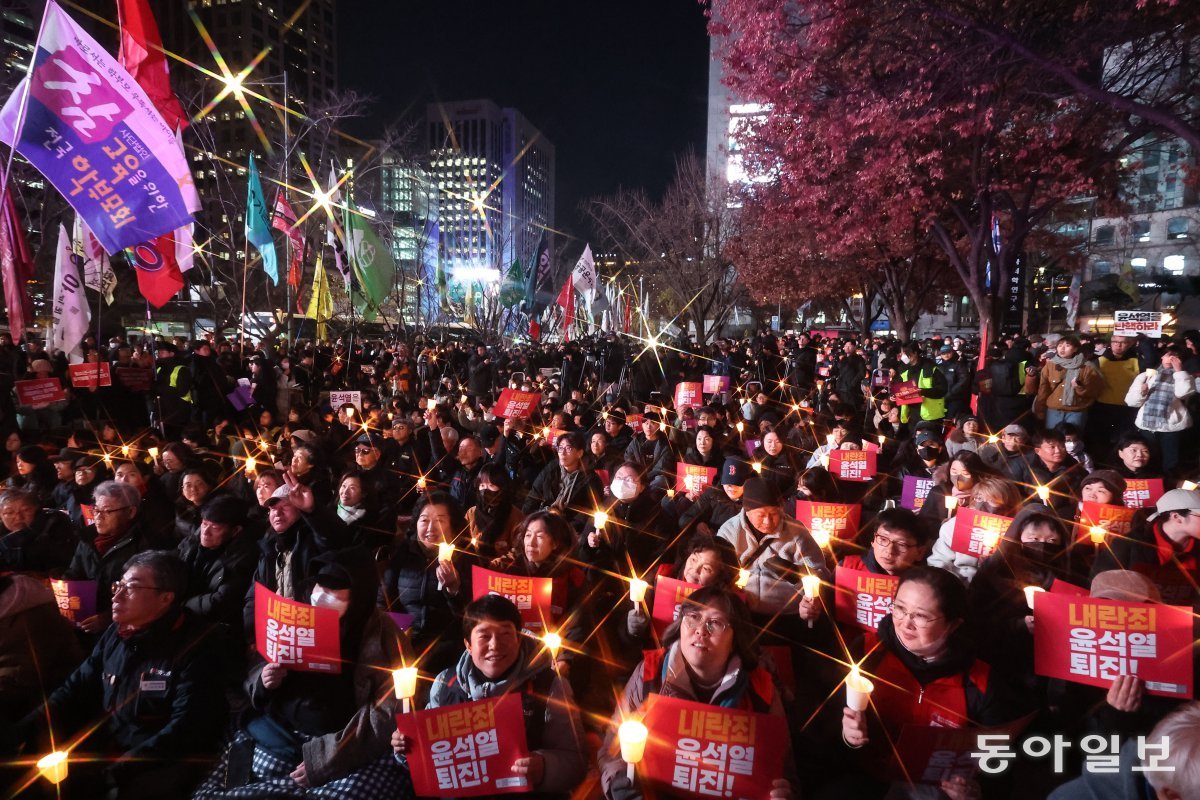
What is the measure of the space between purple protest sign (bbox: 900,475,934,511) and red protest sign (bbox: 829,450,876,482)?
0.36m

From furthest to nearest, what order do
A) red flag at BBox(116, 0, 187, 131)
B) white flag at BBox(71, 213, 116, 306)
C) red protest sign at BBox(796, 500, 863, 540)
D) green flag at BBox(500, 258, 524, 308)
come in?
green flag at BBox(500, 258, 524, 308) < white flag at BBox(71, 213, 116, 306) < red flag at BBox(116, 0, 187, 131) < red protest sign at BBox(796, 500, 863, 540)

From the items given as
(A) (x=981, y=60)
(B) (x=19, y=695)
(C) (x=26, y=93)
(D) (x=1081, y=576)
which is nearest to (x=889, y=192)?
(A) (x=981, y=60)

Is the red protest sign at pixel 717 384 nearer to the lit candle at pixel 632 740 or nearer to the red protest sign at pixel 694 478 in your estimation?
the red protest sign at pixel 694 478

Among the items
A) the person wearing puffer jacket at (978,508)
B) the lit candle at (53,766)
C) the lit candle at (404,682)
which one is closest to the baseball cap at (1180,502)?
the person wearing puffer jacket at (978,508)

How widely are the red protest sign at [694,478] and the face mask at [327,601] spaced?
3662 mm

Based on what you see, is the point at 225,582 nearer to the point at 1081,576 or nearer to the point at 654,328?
the point at 1081,576

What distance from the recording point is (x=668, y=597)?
3.74m

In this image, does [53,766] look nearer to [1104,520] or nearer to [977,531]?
[977,531]

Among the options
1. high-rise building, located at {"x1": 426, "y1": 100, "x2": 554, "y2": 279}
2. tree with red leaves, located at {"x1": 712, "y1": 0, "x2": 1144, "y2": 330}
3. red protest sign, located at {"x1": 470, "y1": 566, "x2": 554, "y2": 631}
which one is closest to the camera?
red protest sign, located at {"x1": 470, "y1": 566, "x2": 554, "y2": 631}

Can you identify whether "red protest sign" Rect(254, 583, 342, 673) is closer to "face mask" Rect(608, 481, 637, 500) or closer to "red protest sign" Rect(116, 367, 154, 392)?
"face mask" Rect(608, 481, 637, 500)

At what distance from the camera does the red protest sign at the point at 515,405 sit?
9.13m

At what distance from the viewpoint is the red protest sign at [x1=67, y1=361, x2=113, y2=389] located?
1005 centimetres

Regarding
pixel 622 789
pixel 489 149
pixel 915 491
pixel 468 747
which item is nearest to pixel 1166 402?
pixel 915 491

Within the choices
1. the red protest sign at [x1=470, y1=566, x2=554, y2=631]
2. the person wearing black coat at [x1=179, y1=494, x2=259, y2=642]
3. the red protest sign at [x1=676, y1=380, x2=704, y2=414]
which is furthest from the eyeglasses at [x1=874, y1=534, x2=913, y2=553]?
the red protest sign at [x1=676, y1=380, x2=704, y2=414]
